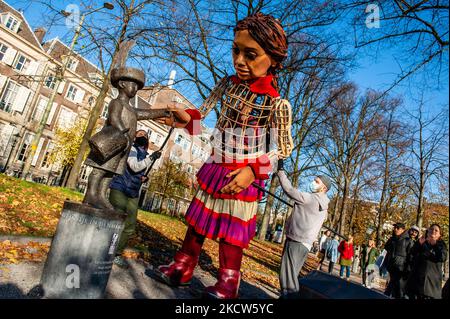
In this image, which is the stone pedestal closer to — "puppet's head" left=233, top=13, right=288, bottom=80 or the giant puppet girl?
the giant puppet girl

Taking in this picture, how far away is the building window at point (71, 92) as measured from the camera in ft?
92.1

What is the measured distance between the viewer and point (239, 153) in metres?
2.53

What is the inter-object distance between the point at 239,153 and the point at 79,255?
1385mm

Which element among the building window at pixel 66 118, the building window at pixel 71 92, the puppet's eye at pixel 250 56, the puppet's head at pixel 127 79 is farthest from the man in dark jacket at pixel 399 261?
the building window at pixel 71 92

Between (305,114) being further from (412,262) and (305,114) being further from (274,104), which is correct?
(274,104)

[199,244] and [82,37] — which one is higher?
[82,37]

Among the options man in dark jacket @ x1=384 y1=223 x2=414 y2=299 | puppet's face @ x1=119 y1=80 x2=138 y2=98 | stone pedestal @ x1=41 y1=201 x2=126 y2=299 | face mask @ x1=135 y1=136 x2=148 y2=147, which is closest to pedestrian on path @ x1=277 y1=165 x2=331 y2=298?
face mask @ x1=135 y1=136 x2=148 y2=147

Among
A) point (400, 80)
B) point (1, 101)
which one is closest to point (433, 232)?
point (400, 80)

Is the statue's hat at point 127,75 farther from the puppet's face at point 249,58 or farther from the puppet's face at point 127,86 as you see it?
the puppet's face at point 249,58

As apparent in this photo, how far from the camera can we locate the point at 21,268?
7.38 ft

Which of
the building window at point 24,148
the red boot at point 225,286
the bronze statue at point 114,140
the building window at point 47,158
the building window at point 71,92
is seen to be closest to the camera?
the bronze statue at point 114,140

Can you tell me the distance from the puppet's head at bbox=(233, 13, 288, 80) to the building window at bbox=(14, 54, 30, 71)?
28.0 m

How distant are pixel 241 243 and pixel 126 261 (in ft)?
4.44

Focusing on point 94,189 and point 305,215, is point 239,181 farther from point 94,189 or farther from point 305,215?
point 305,215
